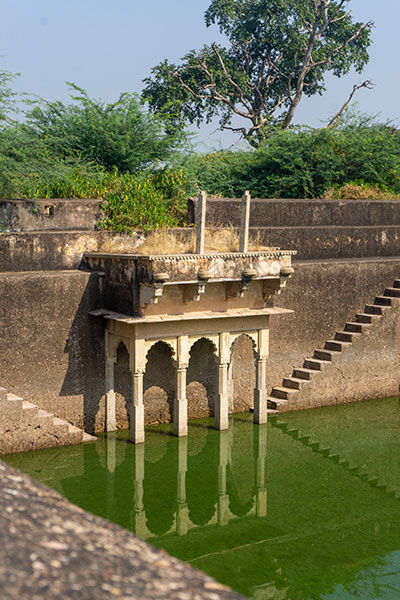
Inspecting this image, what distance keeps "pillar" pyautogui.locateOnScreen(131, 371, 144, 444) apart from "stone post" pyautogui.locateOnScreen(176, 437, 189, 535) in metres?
0.55

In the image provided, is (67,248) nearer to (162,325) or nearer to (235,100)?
(162,325)

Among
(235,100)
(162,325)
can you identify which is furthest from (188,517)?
(235,100)

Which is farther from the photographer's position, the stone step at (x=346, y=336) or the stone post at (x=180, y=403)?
the stone step at (x=346, y=336)

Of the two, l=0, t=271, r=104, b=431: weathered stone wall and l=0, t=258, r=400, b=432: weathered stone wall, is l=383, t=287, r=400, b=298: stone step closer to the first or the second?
l=0, t=258, r=400, b=432: weathered stone wall

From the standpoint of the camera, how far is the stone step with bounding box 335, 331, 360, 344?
12.7 metres

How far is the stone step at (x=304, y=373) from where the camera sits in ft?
40.4

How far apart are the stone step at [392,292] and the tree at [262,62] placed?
14.6 meters

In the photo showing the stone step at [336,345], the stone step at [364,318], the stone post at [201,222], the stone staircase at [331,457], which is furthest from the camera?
the stone step at [364,318]

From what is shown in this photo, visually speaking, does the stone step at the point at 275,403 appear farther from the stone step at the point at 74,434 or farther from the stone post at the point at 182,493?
the stone step at the point at 74,434

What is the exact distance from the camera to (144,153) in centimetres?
1555

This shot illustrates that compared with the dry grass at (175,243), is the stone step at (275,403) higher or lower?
lower

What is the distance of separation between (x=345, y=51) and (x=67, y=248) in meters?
21.0

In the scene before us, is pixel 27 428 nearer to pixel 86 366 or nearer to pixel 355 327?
pixel 86 366

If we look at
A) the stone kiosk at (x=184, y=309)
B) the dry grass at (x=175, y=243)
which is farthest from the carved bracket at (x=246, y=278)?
the dry grass at (x=175, y=243)
